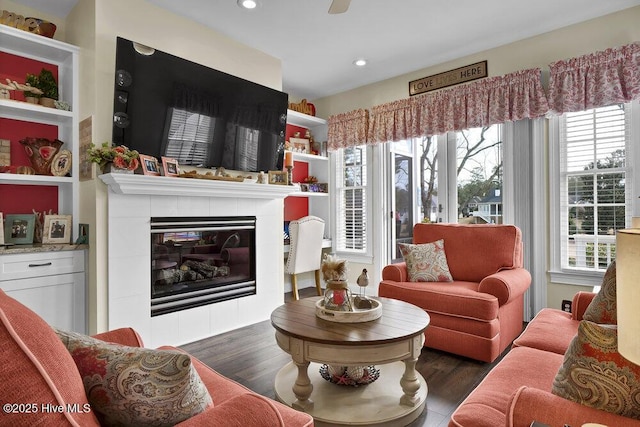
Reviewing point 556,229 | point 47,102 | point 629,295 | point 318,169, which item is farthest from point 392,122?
point 629,295

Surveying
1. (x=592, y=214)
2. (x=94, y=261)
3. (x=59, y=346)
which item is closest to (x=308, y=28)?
(x=94, y=261)

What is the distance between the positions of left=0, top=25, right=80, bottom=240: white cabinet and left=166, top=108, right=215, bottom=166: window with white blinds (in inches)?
29.5

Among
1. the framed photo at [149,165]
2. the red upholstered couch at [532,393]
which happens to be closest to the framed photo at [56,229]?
the framed photo at [149,165]

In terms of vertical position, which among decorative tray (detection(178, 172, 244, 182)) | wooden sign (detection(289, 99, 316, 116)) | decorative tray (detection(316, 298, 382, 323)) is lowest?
decorative tray (detection(316, 298, 382, 323))

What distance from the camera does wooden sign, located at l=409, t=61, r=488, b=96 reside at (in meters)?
3.94

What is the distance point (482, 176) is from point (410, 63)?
156 cm

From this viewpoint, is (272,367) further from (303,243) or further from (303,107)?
(303,107)

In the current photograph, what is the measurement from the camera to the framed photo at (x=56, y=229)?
2.84 meters

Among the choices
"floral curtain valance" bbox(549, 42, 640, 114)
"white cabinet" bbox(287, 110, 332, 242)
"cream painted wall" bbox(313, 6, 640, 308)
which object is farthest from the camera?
"white cabinet" bbox(287, 110, 332, 242)

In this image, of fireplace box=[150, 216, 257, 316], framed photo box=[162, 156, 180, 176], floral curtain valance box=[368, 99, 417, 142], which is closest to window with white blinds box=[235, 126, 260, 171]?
fireplace box=[150, 216, 257, 316]

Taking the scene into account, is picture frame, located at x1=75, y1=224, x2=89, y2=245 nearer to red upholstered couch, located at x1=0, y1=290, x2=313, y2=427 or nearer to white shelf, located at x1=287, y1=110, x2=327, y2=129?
red upholstered couch, located at x1=0, y1=290, x2=313, y2=427

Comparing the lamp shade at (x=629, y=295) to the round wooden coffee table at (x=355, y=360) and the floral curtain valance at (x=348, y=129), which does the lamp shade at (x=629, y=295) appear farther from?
the floral curtain valance at (x=348, y=129)

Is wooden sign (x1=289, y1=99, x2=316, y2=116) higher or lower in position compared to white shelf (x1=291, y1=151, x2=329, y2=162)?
higher

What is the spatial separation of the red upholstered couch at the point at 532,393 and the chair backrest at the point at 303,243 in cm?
273
